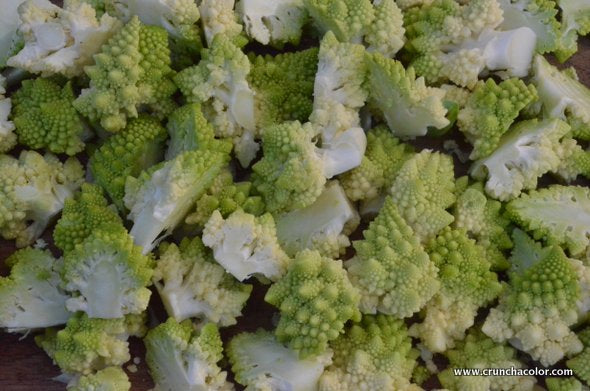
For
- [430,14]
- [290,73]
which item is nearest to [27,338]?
[290,73]

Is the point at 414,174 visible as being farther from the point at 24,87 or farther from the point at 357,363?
the point at 24,87

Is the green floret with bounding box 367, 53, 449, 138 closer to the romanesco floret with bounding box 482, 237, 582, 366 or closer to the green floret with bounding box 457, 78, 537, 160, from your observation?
the green floret with bounding box 457, 78, 537, 160

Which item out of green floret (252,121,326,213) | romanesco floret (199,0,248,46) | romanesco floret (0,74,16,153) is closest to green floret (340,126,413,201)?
green floret (252,121,326,213)

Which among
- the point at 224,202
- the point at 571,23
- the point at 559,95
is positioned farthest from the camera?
the point at 571,23

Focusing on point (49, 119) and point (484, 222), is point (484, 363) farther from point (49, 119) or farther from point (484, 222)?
point (49, 119)

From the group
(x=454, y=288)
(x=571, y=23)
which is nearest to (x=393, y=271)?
(x=454, y=288)

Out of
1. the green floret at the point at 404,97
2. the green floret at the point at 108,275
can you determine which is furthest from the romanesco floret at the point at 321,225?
the green floret at the point at 108,275
